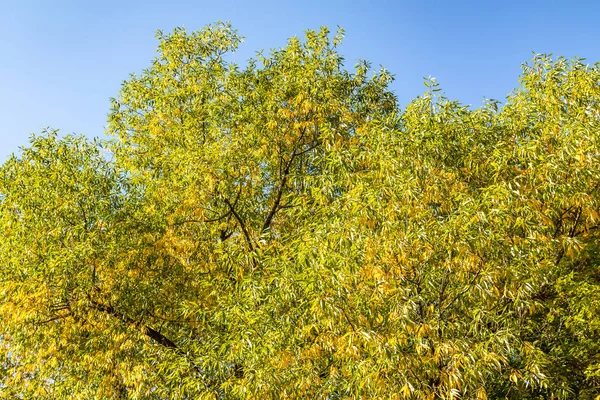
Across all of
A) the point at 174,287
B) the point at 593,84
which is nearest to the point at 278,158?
the point at 174,287

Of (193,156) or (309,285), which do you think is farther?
(193,156)

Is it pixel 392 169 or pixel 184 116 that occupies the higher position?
pixel 184 116

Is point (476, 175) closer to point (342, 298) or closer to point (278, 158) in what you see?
point (342, 298)

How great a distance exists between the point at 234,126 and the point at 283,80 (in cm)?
176

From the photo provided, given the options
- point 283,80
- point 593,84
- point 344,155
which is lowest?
point 344,155

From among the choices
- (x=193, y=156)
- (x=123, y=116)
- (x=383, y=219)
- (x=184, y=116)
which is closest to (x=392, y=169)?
(x=383, y=219)

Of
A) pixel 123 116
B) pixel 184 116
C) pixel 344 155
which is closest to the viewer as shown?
pixel 344 155

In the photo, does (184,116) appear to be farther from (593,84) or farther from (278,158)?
(593,84)

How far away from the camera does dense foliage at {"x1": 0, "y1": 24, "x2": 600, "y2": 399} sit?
8117mm

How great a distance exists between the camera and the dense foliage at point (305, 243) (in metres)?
8.12

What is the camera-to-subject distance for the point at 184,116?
15219 mm

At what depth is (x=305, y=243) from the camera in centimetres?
971

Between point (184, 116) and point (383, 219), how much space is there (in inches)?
332

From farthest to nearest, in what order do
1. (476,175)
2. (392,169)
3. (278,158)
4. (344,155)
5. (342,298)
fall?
(278,158), (344,155), (476,175), (392,169), (342,298)
